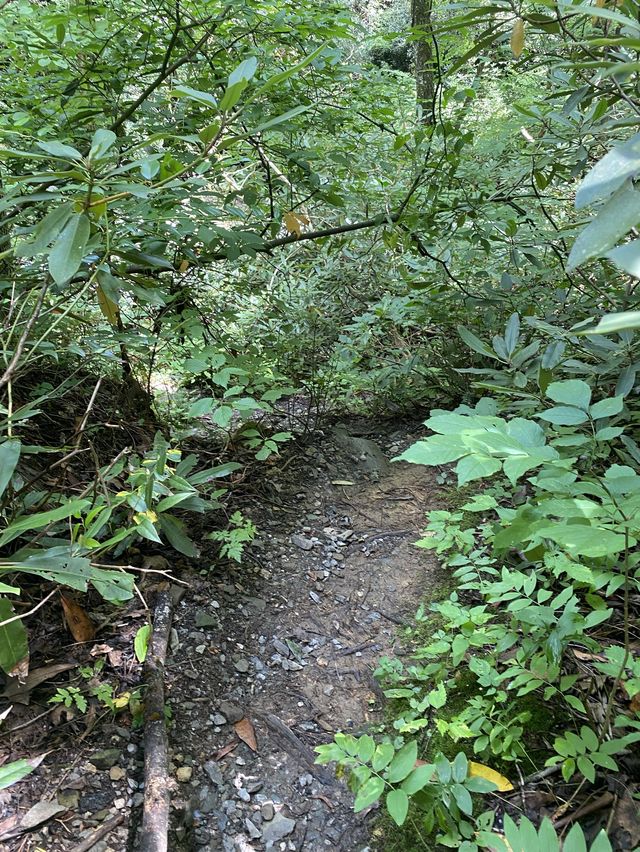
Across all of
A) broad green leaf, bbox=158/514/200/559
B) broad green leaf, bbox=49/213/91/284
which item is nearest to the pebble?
broad green leaf, bbox=158/514/200/559

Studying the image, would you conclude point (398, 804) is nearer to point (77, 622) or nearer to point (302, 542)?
point (77, 622)

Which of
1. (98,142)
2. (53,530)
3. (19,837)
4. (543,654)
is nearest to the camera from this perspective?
(98,142)

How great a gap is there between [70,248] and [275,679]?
5.12ft

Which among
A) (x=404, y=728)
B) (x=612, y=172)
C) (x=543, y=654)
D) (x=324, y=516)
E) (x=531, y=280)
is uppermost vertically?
(x=612, y=172)

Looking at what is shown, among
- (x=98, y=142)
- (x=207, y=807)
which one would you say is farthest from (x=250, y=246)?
(x=207, y=807)

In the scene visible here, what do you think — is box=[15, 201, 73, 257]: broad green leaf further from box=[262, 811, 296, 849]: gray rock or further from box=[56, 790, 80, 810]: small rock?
box=[262, 811, 296, 849]: gray rock

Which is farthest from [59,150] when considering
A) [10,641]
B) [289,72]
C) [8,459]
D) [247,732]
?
[247,732]

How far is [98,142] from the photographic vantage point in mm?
949

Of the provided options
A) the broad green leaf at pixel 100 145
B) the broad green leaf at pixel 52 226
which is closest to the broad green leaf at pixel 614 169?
the broad green leaf at pixel 100 145

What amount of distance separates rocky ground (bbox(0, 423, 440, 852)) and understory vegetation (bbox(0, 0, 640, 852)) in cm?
16

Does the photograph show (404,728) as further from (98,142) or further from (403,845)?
(98,142)

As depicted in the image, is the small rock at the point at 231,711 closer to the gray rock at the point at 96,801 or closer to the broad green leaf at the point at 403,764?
the gray rock at the point at 96,801

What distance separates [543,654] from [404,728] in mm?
451

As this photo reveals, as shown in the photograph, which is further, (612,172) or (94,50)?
(94,50)
